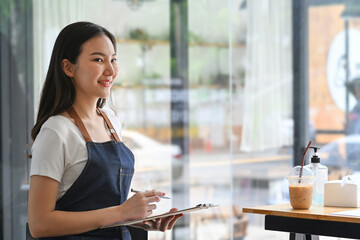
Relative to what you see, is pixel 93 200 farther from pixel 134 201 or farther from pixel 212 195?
pixel 212 195

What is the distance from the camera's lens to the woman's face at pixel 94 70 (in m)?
1.80

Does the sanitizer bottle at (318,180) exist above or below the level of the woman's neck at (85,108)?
below

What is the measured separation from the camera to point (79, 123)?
5.90 feet

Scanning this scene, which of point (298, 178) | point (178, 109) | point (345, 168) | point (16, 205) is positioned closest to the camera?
point (298, 178)

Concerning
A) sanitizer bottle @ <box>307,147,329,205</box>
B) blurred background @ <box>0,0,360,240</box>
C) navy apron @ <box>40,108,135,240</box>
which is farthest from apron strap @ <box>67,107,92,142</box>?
blurred background @ <box>0,0,360,240</box>

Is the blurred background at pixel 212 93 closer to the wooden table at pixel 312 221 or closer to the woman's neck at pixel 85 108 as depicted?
the wooden table at pixel 312 221

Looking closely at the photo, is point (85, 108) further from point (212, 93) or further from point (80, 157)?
point (212, 93)

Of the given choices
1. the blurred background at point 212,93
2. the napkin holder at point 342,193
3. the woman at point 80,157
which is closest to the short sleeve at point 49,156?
the woman at point 80,157

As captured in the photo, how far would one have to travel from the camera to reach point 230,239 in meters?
4.00

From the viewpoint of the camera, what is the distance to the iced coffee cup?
2131 mm

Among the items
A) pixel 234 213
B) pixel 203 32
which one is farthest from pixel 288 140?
pixel 203 32

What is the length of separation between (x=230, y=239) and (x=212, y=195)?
31 centimetres

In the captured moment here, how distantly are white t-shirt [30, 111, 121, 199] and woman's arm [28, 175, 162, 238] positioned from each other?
0.10 ft

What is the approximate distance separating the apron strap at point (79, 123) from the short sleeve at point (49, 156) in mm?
89
